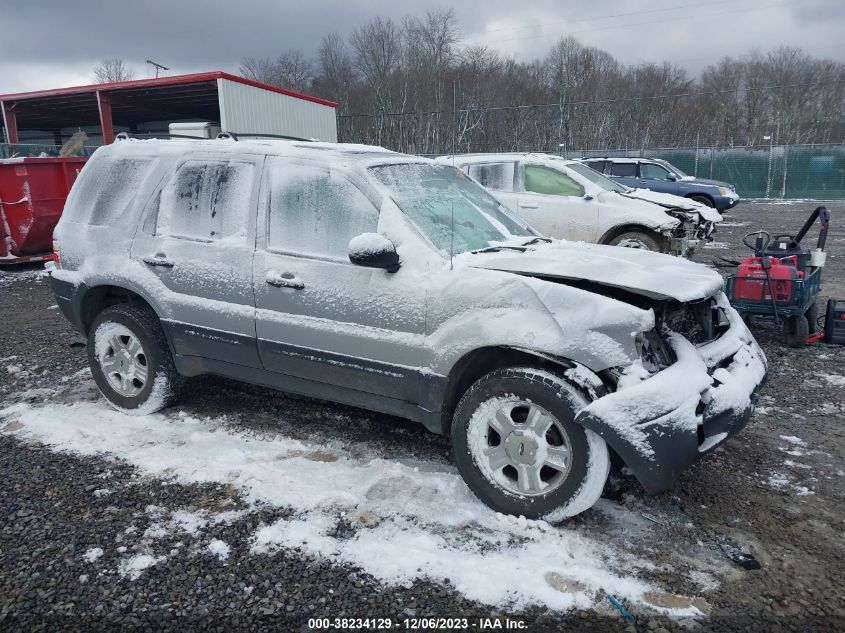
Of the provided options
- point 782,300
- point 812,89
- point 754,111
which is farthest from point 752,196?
point 812,89

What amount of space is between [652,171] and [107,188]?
1653 centimetres

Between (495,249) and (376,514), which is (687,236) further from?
(376,514)

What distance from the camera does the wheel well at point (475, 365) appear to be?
3.20 meters

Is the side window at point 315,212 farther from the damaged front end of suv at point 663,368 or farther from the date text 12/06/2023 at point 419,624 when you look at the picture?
the date text 12/06/2023 at point 419,624

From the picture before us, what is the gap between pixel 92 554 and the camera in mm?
2908

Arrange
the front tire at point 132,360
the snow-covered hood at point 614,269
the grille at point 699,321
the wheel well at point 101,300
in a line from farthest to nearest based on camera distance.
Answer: the wheel well at point 101,300 < the front tire at point 132,360 < the grille at point 699,321 < the snow-covered hood at point 614,269

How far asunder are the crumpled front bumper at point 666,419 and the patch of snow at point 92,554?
2.35 m

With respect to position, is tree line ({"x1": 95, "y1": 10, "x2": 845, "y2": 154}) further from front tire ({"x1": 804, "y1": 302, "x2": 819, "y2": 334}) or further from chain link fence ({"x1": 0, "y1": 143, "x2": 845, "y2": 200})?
front tire ({"x1": 804, "y1": 302, "x2": 819, "y2": 334})

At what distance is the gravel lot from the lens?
99.3 inches

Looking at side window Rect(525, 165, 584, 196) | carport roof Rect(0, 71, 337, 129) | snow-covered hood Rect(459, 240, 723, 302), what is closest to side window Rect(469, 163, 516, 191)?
side window Rect(525, 165, 584, 196)

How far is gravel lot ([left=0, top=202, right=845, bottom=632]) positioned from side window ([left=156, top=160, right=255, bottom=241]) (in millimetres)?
1393

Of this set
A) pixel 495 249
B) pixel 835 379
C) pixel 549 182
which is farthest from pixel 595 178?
pixel 495 249

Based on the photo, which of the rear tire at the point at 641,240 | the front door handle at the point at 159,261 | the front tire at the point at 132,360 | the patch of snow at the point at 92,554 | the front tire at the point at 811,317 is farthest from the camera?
the rear tire at the point at 641,240

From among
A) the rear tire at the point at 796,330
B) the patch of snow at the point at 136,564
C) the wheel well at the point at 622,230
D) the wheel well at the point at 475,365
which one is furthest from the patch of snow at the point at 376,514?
the wheel well at the point at 622,230
